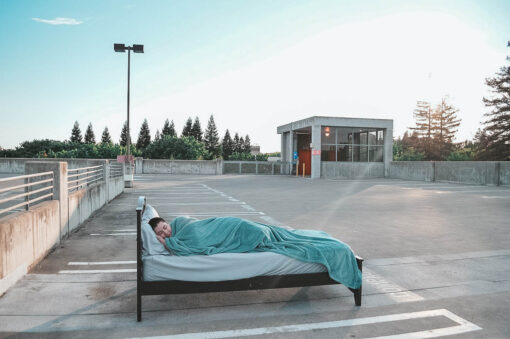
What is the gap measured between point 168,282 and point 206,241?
2.14 feet

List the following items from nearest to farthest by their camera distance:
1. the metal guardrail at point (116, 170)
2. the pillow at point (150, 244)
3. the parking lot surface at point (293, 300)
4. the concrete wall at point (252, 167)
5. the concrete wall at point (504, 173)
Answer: the parking lot surface at point (293, 300)
the pillow at point (150, 244)
the metal guardrail at point (116, 170)
the concrete wall at point (504, 173)
the concrete wall at point (252, 167)

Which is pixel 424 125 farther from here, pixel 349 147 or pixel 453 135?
pixel 349 147

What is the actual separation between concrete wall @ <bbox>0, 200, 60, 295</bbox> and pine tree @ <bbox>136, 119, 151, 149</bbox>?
116 m

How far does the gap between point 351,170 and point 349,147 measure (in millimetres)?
2423

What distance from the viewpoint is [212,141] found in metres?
116

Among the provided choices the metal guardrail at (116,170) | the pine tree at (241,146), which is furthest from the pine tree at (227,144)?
the metal guardrail at (116,170)

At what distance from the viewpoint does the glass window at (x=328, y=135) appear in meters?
36.2

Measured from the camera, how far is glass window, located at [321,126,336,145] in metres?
36.2

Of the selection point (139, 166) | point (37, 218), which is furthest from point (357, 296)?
point (139, 166)

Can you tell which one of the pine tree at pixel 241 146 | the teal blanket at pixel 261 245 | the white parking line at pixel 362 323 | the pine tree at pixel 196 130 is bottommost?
the white parking line at pixel 362 323

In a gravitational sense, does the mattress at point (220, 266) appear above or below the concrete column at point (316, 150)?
below

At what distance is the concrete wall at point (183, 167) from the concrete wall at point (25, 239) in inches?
1371

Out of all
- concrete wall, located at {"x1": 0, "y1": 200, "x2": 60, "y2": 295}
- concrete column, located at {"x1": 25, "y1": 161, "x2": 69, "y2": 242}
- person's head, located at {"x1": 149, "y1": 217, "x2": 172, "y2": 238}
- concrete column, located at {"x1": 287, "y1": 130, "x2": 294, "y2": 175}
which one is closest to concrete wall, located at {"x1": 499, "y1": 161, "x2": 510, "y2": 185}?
concrete column, located at {"x1": 287, "y1": 130, "x2": 294, "y2": 175}

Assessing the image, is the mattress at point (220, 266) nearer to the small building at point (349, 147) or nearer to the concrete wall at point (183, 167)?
the small building at point (349, 147)
